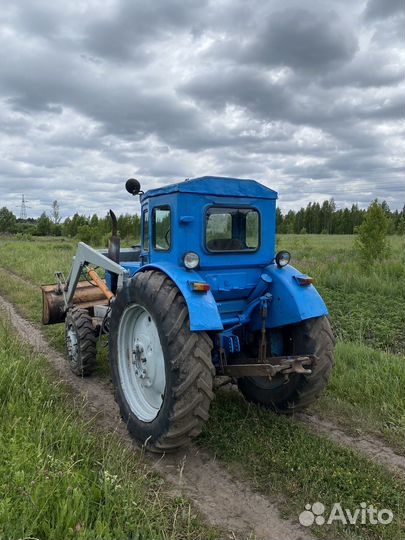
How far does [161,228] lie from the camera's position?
176 inches

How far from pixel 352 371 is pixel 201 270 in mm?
2580

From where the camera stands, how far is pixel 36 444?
11.2 ft

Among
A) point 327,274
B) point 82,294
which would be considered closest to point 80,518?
point 82,294

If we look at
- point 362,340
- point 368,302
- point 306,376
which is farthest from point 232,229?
point 368,302

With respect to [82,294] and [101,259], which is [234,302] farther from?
[82,294]

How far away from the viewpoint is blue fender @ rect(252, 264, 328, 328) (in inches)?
161

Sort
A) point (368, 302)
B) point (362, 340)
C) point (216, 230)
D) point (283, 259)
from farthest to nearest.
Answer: point (368, 302)
point (362, 340)
point (283, 259)
point (216, 230)

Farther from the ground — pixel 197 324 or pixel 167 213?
pixel 167 213

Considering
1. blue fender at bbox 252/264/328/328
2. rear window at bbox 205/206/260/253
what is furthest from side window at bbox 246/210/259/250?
blue fender at bbox 252/264/328/328

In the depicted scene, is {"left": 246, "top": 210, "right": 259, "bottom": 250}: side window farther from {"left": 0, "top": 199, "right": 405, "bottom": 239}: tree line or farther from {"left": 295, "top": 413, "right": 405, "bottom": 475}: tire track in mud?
{"left": 0, "top": 199, "right": 405, "bottom": 239}: tree line

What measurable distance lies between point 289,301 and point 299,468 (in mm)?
1458

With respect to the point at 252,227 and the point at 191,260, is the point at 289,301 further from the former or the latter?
the point at 191,260

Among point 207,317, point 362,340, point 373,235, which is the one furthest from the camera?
point 373,235

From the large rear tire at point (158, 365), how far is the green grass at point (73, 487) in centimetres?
33
